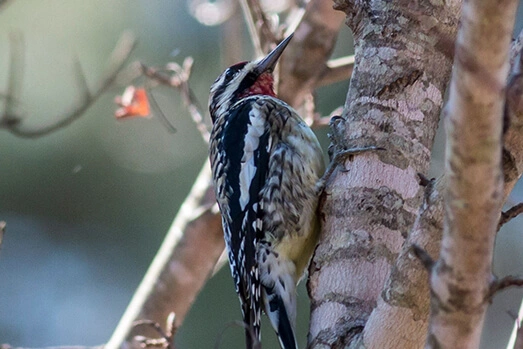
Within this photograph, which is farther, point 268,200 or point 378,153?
point 268,200

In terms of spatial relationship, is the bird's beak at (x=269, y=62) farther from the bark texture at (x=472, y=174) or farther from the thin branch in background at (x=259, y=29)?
the bark texture at (x=472, y=174)

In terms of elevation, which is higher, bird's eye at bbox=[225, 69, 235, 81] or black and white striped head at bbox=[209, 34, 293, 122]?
bird's eye at bbox=[225, 69, 235, 81]

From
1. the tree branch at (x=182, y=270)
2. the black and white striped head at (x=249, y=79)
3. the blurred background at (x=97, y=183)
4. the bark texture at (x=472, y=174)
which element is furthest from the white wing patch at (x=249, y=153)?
the blurred background at (x=97, y=183)

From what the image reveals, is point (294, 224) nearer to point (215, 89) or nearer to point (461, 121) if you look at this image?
point (215, 89)

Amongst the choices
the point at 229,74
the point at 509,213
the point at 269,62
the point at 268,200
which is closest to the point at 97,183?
the point at 229,74

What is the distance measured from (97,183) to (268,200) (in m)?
4.03

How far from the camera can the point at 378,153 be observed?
246 centimetres

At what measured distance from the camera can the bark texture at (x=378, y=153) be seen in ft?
7.11

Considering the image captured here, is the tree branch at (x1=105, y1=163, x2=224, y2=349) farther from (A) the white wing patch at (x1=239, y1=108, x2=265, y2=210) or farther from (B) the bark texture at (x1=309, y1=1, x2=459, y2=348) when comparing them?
(B) the bark texture at (x1=309, y1=1, x2=459, y2=348)

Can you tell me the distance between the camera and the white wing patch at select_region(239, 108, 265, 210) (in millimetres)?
3172

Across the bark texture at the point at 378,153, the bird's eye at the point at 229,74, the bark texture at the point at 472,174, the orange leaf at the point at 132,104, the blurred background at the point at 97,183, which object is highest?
the blurred background at the point at 97,183

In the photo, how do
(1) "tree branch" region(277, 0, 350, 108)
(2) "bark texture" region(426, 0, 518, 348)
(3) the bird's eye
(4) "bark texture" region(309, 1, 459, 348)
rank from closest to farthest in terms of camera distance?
(2) "bark texture" region(426, 0, 518, 348), (4) "bark texture" region(309, 1, 459, 348), (3) the bird's eye, (1) "tree branch" region(277, 0, 350, 108)

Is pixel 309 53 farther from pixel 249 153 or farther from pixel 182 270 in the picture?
pixel 182 270

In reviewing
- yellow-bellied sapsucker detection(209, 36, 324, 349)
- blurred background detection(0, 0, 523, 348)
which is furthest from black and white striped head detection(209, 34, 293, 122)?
blurred background detection(0, 0, 523, 348)
